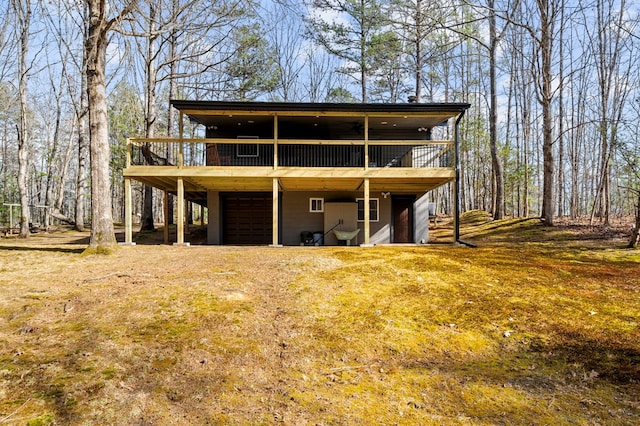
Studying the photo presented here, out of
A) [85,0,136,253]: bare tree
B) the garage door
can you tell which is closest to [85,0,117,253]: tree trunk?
[85,0,136,253]: bare tree

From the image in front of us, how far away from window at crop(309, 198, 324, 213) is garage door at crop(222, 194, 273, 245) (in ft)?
6.04

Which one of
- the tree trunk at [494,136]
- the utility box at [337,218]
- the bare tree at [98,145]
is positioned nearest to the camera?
the bare tree at [98,145]

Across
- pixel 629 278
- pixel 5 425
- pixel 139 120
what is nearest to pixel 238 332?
pixel 5 425

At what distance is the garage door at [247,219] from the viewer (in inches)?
572

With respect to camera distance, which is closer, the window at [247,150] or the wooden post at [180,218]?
the wooden post at [180,218]

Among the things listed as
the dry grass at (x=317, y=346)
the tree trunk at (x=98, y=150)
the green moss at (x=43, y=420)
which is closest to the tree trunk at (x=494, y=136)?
the dry grass at (x=317, y=346)

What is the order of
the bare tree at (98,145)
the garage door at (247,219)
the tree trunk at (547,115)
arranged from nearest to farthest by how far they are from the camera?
the bare tree at (98,145) → the tree trunk at (547,115) → the garage door at (247,219)

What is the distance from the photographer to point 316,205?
1437 cm

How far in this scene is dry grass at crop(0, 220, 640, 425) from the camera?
2541 millimetres

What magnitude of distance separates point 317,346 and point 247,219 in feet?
37.9

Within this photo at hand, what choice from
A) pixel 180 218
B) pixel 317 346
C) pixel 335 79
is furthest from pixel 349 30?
pixel 317 346

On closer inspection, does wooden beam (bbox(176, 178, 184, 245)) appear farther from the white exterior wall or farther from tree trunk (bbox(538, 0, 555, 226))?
tree trunk (bbox(538, 0, 555, 226))

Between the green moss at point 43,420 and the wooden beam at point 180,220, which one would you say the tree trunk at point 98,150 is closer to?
the wooden beam at point 180,220

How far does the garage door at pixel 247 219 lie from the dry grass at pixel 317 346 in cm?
798
